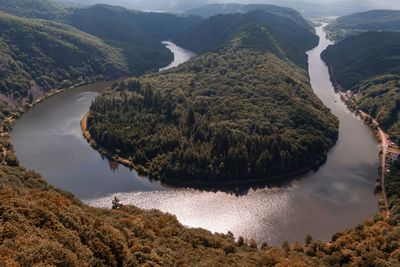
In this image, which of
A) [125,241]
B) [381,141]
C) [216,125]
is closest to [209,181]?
[216,125]

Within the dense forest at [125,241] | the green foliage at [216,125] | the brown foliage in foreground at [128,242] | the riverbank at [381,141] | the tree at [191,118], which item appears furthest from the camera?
the tree at [191,118]

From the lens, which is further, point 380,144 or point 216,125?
point 380,144

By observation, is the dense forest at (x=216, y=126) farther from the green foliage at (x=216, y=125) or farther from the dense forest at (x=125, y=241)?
the dense forest at (x=125, y=241)

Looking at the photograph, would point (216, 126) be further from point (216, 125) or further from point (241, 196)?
Answer: point (241, 196)

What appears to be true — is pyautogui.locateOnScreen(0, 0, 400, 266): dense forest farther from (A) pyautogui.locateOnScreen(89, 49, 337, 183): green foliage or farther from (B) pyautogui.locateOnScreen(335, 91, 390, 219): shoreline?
(A) pyautogui.locateOnScreen(89, 49, 337, 183): green foliage

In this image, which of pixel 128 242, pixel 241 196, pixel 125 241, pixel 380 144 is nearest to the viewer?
pixel 125 241

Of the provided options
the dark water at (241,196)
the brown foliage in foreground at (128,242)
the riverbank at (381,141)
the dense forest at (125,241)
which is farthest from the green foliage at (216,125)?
the brown foliage in foreground at (128,242)
